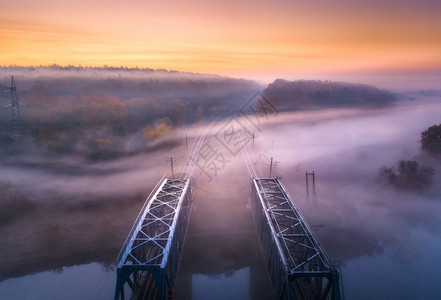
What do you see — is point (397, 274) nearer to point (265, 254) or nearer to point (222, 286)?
point (265, 254)

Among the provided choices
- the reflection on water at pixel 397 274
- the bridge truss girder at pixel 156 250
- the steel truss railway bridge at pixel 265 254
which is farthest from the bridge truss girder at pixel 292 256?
the bridge truss girder at pixel 156 250

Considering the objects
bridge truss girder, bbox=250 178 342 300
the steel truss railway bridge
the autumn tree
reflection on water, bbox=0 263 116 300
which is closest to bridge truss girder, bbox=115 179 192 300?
the steel truss railway bridge

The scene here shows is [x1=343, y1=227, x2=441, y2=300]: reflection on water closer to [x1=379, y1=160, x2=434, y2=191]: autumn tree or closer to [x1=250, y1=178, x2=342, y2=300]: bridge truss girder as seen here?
[x1=250, y1=178, x2=342, y2=300]: bridge truss girder

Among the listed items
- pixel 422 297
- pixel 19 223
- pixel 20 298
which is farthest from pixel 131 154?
pixel 422 297

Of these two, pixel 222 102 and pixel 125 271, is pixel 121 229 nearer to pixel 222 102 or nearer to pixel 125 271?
pixel 125 271

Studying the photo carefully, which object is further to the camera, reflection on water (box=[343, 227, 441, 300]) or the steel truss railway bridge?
reflection on water (box=[343, 227, 441, 300])

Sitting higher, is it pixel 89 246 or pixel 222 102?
pixel 222 102

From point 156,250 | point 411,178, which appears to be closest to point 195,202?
point 156,250
